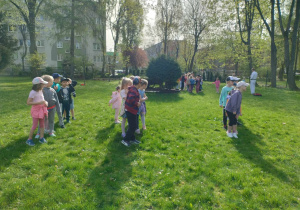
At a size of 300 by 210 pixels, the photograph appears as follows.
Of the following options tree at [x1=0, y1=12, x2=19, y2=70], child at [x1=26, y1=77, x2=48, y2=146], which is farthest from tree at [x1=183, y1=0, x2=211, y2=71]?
child at [x1=26, y1=77, x2=48, y2=146]

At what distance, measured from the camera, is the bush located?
699 inches

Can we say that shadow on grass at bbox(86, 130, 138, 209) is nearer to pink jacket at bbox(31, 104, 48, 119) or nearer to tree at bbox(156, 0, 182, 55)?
pink jacket at bbox(31, 104, 48, 119)

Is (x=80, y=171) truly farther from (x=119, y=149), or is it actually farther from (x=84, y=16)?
(x=84, y=16)

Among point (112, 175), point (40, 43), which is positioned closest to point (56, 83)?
point (112, 175)

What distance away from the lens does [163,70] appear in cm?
1777

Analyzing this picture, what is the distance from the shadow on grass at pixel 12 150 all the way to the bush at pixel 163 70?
506 inches

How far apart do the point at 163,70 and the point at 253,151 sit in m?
12.7

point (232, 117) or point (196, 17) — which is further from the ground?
point (196, 17)

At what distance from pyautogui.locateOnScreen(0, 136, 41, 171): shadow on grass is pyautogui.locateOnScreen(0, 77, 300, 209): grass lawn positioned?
21 millimetres

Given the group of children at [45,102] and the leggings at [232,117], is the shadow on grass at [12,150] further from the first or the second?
the leggings at [232,117]

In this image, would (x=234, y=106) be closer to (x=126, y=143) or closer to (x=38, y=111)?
(x=126, y=143)

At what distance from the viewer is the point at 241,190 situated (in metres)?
4.12

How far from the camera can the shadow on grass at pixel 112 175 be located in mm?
3771

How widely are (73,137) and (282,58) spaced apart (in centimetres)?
4241
